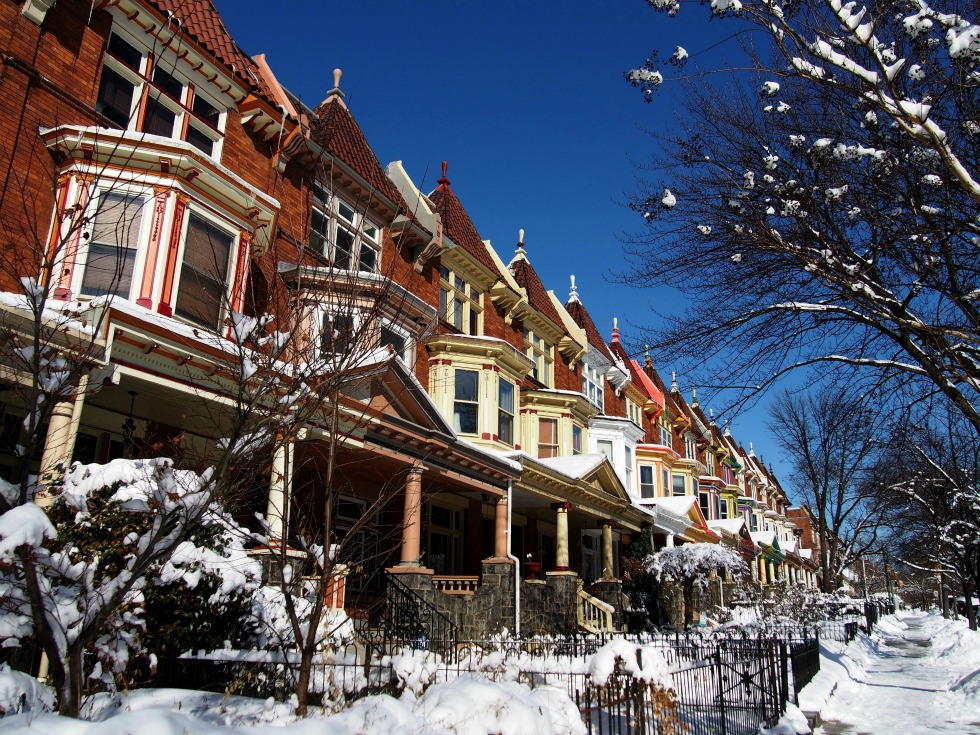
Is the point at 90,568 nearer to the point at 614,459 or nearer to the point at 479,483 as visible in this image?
the point at 479,483

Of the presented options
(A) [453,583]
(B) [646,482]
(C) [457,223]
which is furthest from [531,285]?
(A) [453,583]

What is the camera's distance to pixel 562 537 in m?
20.8

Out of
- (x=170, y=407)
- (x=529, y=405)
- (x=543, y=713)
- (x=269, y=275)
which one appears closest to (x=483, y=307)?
(x=529, y=405)

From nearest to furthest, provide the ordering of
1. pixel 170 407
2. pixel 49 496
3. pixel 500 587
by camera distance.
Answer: pixel 49 496 → pixel 170 407 → pixel 500 587

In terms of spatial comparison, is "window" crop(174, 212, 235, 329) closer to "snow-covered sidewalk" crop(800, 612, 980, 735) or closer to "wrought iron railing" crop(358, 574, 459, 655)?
"wrought iron railing" crop(358, 574, 459, 655)

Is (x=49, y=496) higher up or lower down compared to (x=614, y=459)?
lower down

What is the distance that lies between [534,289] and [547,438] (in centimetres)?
699

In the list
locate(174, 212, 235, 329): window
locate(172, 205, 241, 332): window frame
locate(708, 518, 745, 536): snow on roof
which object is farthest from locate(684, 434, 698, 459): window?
locate(174, 212, 235, 329): window

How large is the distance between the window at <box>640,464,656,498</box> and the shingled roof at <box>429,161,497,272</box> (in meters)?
14.8

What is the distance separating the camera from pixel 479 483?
58.9 feet

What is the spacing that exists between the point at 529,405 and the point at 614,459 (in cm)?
642

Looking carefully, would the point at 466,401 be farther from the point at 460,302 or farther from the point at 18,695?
the point at 18,695

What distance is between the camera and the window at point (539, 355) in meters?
27.7

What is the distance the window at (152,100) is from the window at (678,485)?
100 ft
